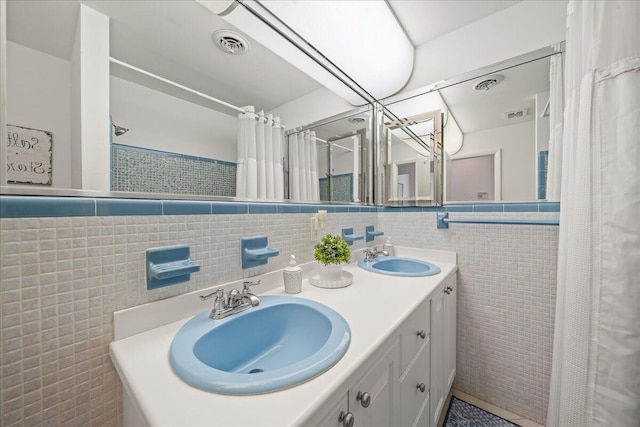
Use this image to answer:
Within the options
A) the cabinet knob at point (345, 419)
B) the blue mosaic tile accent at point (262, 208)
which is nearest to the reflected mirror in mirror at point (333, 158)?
the blue mosaic tile accent at point (262, 208)

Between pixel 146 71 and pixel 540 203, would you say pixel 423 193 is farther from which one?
pixel 146 71

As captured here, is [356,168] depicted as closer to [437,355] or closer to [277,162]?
[277,162]

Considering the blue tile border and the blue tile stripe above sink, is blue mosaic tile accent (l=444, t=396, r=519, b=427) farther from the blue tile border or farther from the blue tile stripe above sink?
the blue tile border

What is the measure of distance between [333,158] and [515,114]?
1.03 m

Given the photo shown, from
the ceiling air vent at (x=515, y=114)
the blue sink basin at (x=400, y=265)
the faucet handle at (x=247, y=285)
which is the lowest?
the blue sink basin at (x=400, y=265)

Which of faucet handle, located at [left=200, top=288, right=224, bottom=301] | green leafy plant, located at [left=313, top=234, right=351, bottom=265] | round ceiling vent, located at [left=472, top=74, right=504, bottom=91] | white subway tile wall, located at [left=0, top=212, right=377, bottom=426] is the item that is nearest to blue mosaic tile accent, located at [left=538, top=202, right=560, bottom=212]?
round ceiling vent, located at [left=472, top=74, right=504, bottom=91]

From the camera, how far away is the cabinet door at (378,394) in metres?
0.51

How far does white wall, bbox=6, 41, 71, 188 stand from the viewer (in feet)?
1.74

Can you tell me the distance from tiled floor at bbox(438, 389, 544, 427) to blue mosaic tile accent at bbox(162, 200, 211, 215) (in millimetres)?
1522

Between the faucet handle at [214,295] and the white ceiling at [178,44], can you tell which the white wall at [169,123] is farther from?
the faucet handle at [214,295]

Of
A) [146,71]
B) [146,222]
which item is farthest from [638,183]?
[146,71]

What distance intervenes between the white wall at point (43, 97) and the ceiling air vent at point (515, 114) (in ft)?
6.04

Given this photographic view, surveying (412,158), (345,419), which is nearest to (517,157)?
(412,158)

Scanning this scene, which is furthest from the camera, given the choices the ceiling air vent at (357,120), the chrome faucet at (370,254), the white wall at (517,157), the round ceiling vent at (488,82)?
the ceiling air vent at (357,120)
